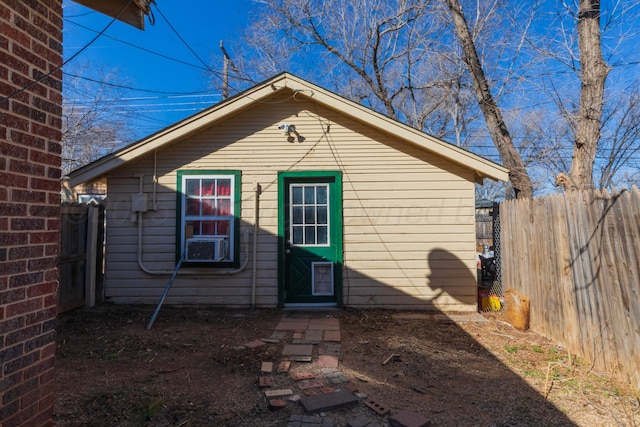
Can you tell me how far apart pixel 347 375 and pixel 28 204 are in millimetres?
2952

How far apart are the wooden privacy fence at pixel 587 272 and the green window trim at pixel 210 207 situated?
4492 mm

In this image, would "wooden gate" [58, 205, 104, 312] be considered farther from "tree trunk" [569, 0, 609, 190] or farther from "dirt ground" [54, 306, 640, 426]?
"tree trunk" [569, 0, 609, 190]

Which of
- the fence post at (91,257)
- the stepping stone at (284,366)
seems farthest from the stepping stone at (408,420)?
the fence post at (91,257)

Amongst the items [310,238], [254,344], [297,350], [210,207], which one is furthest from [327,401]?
[210,207]

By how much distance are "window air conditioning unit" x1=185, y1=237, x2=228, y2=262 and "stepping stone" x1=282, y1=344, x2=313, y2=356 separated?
7.47 feet

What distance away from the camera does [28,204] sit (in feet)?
6.35

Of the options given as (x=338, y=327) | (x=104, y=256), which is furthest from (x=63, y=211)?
(x=338, y=327)

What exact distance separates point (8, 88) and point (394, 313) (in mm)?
5506

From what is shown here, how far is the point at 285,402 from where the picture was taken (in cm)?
303

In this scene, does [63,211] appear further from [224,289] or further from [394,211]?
[394,211]

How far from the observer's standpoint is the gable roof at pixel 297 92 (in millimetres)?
5953

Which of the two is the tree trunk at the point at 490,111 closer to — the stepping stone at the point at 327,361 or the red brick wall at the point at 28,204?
the stepping stone at the point at 327,361

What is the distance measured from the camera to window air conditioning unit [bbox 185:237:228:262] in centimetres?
605

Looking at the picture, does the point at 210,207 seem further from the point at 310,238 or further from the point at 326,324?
the point at 326,324
